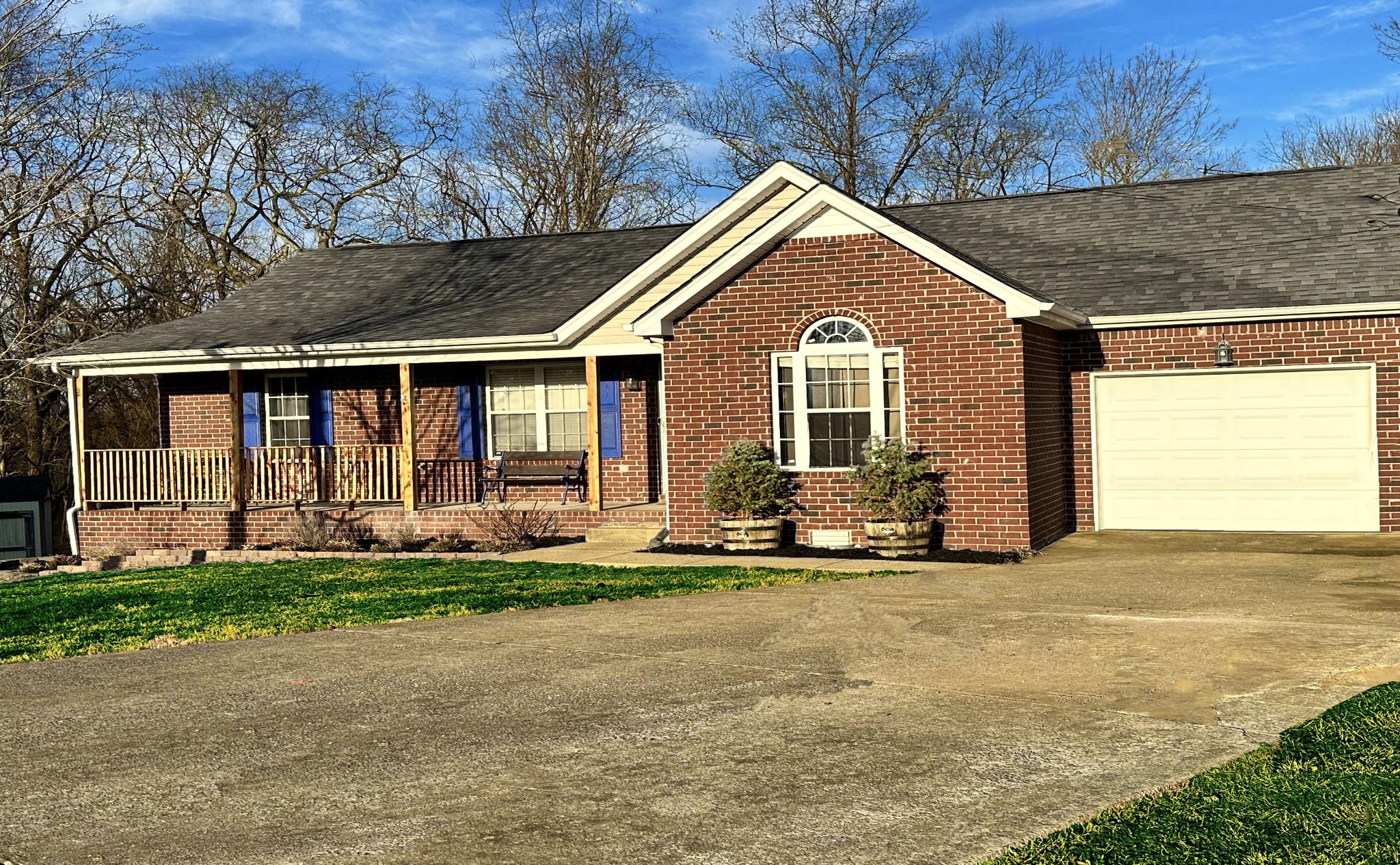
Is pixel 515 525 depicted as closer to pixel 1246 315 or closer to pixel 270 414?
pixel 270 414

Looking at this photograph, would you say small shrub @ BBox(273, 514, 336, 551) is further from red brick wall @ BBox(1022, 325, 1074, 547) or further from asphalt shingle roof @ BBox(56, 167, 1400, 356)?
red brick wall @ BBox(1022, 325, 1074, 547)

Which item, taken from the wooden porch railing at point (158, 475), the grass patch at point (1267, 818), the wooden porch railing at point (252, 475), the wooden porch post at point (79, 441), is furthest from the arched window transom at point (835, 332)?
the wooden porch post at point (79, 441)

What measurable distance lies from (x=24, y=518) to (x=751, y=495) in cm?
1449

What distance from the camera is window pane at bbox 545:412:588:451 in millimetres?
20375

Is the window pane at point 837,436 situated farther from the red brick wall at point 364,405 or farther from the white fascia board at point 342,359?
the red brick wall at point 364,405

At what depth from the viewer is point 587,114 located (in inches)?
1553

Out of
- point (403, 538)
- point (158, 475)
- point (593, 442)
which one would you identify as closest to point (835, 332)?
point (593, 442)

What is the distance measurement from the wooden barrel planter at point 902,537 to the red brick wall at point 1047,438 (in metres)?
1.18

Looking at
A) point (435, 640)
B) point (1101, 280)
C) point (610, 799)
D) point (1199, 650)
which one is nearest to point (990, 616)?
point (1199, 650)

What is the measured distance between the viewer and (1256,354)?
51.9 feet

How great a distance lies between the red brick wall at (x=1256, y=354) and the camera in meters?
15.4

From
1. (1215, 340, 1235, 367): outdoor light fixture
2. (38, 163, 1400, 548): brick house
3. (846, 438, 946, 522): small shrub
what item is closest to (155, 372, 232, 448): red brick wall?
(38, 163, 1400, 548): brick house

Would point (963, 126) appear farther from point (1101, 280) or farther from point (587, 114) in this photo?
point (1101, 280)

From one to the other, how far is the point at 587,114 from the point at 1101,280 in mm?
24928
